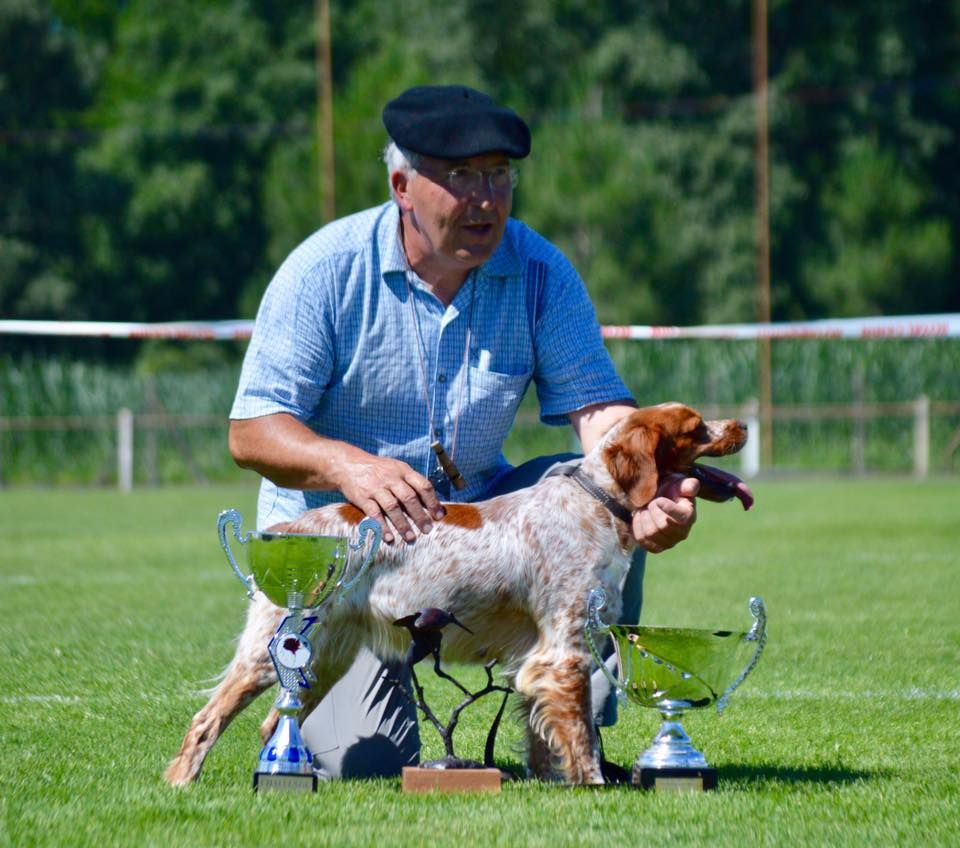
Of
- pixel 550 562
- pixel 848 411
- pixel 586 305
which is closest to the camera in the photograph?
pixel 550 562

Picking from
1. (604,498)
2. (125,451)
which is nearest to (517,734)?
(604,498)

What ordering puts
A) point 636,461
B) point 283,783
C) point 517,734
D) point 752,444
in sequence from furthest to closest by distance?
1. point 752,444
2. point 517,734
3. point 636,461
4. point 283,783

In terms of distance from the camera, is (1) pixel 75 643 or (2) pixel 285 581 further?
(1) pixel 75 643

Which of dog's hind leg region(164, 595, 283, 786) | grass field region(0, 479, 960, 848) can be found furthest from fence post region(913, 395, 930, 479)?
dog's hind leg region(164, 595, 283, 786)

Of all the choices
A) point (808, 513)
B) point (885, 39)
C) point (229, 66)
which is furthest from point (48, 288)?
point (808, 513)

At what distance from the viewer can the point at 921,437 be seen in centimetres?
2683

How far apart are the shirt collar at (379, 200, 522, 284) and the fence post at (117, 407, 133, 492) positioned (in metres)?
22.2

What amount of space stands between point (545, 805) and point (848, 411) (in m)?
24.5

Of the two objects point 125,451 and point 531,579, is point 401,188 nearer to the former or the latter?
point 531,579

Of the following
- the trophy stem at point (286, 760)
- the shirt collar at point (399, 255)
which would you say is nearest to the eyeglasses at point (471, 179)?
the shirt collar at point (399, 255)

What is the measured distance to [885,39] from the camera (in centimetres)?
3588

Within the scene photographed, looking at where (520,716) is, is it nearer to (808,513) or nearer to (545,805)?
(545,805)

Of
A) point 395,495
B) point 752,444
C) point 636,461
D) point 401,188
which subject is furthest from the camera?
point 752,444

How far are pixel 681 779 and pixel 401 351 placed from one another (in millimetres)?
1459
